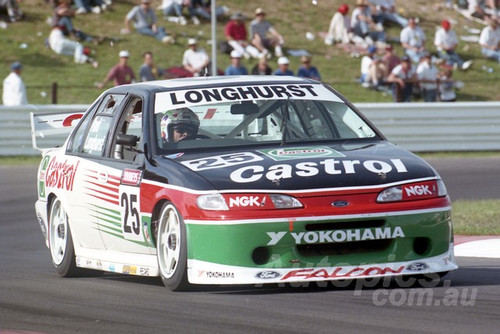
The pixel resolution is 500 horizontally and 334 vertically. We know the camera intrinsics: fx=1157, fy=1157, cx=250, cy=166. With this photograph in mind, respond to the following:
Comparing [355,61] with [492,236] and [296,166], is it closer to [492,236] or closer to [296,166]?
[492,236]

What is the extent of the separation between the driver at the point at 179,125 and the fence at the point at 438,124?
12.0m

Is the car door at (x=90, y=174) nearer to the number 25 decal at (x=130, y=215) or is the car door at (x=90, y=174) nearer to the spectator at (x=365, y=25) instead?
the number 25 decal at (x=130, y=215)

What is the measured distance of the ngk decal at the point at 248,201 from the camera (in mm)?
6387

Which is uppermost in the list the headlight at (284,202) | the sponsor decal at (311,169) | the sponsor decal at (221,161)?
the sponsor decal at (311,169)

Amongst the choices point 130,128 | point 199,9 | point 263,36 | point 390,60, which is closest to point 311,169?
point 130,128

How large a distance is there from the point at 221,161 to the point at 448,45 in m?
21.0

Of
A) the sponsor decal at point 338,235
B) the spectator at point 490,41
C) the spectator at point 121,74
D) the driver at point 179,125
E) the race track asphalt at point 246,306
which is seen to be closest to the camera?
the race track asphalt at point 246,306

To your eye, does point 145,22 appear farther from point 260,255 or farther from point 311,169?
point 260,255

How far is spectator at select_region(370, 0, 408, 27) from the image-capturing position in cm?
2708

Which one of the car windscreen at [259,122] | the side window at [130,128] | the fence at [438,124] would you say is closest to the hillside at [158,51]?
the fence at [438,124]

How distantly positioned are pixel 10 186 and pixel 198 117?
8239mm

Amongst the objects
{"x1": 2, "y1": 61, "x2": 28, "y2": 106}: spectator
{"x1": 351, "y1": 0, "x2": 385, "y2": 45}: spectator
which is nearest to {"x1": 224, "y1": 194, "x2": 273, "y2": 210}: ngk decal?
{"x1": 2, "y1": 61, "x2": 28, "y2": 106}: spectator

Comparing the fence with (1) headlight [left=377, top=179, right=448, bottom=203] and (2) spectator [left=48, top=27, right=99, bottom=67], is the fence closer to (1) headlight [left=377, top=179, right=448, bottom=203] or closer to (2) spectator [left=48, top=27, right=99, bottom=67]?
(2) spectator [left=48, top=27, right=99, bottom=67]

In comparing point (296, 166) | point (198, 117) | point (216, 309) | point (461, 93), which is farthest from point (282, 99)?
point (461, 93)
